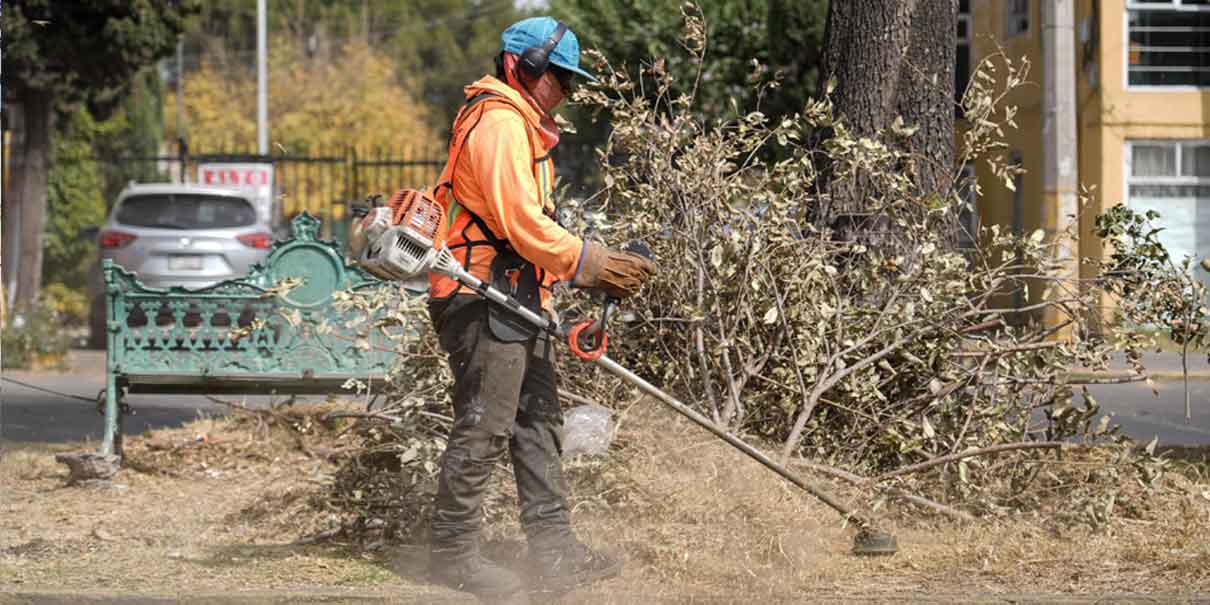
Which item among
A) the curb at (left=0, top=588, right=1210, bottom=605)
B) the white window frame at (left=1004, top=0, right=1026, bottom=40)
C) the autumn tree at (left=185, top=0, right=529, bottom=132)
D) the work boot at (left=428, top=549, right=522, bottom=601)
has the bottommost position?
the curb at (left=0, top=588, right=1210, bottom=605)

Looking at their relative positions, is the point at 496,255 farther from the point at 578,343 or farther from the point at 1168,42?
the point at 1168,42

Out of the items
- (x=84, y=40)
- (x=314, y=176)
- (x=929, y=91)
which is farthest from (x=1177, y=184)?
(x=314, y=176)

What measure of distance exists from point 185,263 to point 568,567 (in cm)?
1236

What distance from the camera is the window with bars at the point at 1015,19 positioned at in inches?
893

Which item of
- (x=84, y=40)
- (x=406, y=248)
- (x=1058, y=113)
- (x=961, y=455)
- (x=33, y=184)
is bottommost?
(x=961, y=455)

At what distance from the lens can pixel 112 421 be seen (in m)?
8.41

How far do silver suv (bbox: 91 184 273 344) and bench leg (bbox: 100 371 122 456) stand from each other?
888cm

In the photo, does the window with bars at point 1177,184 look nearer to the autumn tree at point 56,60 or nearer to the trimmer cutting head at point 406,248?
the autumn tree at point 56,60

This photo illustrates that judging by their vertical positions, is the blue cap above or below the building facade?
below

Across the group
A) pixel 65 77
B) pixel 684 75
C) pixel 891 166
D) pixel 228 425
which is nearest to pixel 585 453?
pixel 891 166

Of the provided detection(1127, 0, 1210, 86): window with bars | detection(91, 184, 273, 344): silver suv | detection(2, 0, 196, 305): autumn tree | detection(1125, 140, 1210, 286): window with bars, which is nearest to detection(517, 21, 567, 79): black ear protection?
detection(91, 184, 273, 344): silver suv

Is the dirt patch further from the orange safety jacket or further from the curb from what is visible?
the orange safety jacket

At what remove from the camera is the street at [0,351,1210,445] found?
10.6 meters

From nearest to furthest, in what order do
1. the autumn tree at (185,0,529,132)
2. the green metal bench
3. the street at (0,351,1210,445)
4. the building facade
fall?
the green metal bench < the street at (0,351,1210,445) < the building facade < the autumn tree at (185,0,529,132)
